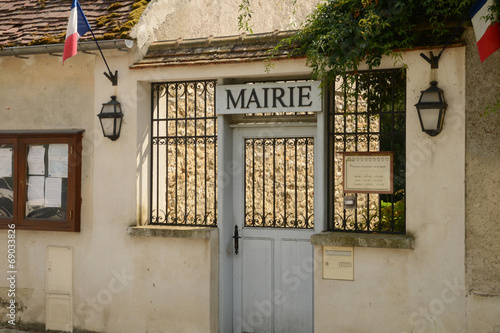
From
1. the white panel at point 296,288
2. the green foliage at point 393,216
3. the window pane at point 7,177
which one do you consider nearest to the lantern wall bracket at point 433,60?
the green foliage at point 393,216

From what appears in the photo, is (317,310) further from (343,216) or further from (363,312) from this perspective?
(343,216)

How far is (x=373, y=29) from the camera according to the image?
642 centimetres

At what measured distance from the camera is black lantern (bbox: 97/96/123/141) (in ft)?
25.1

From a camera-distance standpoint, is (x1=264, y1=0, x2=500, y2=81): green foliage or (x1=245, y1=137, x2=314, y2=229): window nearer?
(x1=264, y1=0, x2=500, y2=81): green foliage

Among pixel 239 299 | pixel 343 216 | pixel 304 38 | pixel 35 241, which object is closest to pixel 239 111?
pixel 304 38

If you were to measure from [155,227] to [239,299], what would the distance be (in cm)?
136

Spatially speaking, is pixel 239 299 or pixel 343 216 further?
pixel 239 299

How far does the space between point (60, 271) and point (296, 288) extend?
3.08 meters

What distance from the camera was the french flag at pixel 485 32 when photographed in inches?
228

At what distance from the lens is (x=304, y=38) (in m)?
6.91

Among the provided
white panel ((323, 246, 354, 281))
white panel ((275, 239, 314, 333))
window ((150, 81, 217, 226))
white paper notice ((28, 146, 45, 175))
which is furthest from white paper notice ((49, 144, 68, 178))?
white panel ((323, 246, 354, 281))

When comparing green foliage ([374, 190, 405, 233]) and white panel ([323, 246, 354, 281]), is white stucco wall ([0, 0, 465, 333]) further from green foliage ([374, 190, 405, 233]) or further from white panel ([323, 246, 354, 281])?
green foliage ([374, 190, 405, 233])

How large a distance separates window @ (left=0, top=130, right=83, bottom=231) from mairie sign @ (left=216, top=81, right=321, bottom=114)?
2.00m

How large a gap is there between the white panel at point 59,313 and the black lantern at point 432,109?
16.0 feet
